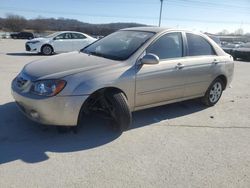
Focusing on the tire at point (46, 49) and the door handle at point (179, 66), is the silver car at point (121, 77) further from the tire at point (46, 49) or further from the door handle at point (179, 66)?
the tire at point (46, 49)

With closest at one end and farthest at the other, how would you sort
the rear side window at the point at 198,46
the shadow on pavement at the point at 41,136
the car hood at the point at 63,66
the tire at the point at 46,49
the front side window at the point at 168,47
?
the shadow on pavement at the point at 41,136 → the car hood at the point at 63,66 → the front side window at the point at 168,47 → the rear side window at the point at 198,46 → the tire at the point at 46,49

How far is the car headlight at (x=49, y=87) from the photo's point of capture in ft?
12.6

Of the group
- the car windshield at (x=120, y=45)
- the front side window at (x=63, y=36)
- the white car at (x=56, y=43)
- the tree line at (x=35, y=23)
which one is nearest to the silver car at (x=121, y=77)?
the car windshield at (x=120, y=45)

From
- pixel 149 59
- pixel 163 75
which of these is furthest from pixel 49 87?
pixel 163 75

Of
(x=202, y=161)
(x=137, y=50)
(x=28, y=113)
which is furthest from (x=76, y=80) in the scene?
(x=202, y=161)

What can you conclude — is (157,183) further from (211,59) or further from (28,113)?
(211,59)

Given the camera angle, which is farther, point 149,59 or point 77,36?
point 77,36

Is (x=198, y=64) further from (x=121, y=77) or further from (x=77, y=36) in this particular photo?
(x=77, y=36)

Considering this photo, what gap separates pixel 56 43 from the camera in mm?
15891

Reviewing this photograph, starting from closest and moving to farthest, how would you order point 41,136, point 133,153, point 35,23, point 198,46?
point 133,153, point 41,136, point 198,46, point 35,23

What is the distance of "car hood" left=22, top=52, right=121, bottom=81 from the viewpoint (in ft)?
13.2

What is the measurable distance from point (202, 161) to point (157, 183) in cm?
86

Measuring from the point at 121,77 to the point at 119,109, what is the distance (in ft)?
1.55

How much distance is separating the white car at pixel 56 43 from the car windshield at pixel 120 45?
10.8 m
